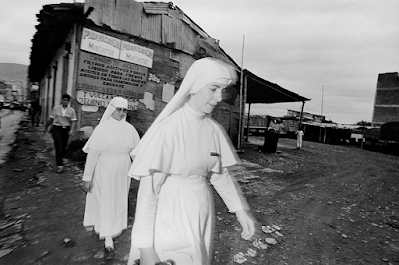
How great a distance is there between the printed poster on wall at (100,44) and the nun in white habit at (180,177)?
617 centimetres

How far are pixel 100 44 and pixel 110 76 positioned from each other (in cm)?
89

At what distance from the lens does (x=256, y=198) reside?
16.8 ft

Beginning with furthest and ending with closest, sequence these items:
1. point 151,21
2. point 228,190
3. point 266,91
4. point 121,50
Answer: point 266,91 → point 151,21 → point 121,50 → point 228,190

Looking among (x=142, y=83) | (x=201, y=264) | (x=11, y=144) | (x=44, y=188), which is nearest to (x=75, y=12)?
(x=142, y=83)

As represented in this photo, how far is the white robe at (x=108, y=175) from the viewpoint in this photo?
116 inches

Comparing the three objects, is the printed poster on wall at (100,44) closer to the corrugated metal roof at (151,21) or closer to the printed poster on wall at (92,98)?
the corrugated metal roof at (151,21)

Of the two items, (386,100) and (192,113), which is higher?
(386,100)

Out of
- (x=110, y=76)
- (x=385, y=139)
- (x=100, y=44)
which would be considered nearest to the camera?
(x=100, y=44)

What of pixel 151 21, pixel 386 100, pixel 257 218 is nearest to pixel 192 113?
pixel 257 218

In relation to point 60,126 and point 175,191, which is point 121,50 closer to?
point 60,126

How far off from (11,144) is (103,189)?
7258mm

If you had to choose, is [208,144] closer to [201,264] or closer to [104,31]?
[201,264]

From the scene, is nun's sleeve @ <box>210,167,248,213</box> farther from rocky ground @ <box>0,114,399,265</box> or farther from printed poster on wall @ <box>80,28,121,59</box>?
printed poster on wall @ <box>80,28,121,59</box>

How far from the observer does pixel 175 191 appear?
1371mm
